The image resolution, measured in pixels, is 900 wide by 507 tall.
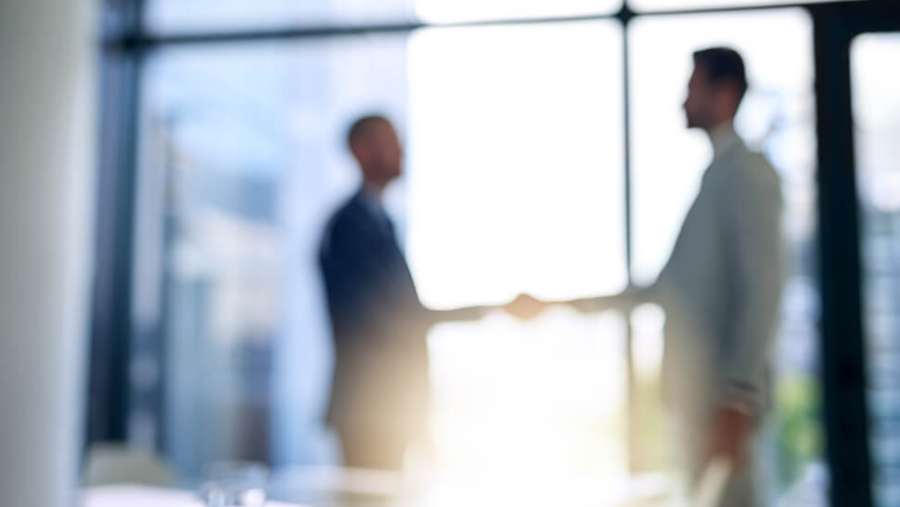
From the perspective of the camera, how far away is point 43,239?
0.23 m

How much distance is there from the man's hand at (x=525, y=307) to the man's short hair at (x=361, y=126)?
2.96 feet

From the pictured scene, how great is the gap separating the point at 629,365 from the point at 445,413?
0.73 metres

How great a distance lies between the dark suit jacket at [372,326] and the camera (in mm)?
3324

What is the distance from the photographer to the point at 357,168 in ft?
12.3

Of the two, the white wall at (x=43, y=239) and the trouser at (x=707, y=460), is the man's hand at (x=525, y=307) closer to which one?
the trouser at (x=707, y=460)

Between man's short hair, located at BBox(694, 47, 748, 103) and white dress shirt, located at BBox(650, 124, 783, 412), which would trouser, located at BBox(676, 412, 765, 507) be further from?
man's short hair, located at BBox(694, 47, 748, 103)

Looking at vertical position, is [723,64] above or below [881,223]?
above

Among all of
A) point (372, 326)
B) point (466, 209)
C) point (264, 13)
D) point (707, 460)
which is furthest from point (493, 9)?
point (707, 460)

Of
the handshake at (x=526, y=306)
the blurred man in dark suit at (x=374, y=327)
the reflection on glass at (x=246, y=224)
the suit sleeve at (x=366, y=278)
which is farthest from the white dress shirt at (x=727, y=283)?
the reflection on glass at (x=246, y=224)

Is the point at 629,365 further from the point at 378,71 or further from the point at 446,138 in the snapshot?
the point at 378,71

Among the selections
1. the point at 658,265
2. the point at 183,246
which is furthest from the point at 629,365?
the point at 183,246

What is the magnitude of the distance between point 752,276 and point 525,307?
3.00ft

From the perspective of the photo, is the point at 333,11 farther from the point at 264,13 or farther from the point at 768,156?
the point at 768,156

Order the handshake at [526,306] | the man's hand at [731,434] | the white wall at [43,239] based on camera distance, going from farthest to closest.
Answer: the handshake at [526,306]
the man's hand at [731,434]
the white wall at [43,239]
